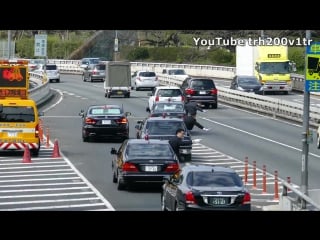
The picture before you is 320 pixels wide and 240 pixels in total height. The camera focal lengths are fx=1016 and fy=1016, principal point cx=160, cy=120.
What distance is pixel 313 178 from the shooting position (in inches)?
1187

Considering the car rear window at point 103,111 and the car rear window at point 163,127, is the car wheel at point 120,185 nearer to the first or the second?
the car rear window at point 163,127

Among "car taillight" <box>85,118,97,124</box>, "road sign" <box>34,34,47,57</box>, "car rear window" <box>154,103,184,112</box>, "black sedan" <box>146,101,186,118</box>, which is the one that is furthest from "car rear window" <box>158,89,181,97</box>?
"road sign" <box>34,34,47,57</box>

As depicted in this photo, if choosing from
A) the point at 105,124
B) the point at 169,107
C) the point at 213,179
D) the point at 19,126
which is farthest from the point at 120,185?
the point at 169,107

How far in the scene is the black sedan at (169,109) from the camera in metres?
41.5

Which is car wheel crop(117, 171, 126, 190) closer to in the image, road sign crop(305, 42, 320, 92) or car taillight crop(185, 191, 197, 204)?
road sign crop(305, 42, 320, 92)

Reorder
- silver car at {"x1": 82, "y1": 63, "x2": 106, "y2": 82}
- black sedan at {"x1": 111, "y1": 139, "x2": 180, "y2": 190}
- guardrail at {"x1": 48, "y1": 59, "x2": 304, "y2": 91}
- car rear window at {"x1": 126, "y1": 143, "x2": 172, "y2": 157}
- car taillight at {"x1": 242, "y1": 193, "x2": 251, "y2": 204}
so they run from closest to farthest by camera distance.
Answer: car taillight at {"x1": 242, "y1": 193, "x2": 251, "y2": 204} → black sedan at {"x1": 111, "y1": 139, "x2": 180, "y2": 190} → car rear window at {"x1": 126, "y1": 143, "x2": 172, "y2": 157} → silver car at {"x1": 82, "y1": 63, "x2": 106, "y2": 82} → guardrail at {"x1": 48, "y1": 59, "x2": 304, "y2": 91}

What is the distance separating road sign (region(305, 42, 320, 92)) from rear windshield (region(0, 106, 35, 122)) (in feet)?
41.2

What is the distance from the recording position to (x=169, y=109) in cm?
4191

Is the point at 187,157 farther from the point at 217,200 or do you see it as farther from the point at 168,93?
the point at 168,93

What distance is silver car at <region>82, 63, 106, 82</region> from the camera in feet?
271

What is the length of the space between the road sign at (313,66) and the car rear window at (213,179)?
12.2ft

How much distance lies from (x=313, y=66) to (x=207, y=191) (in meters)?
5.12
